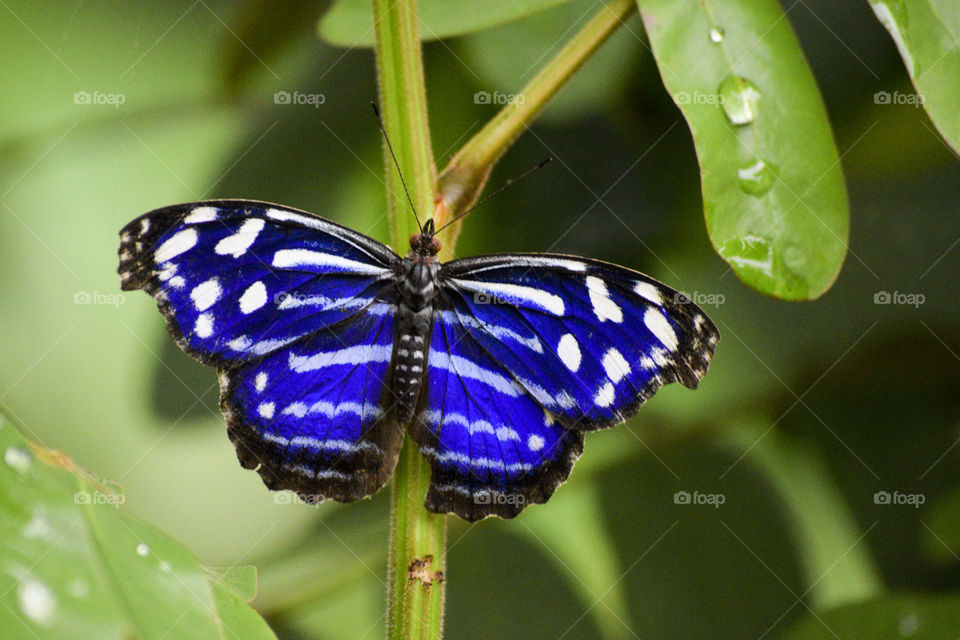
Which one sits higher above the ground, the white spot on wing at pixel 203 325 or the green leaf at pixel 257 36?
the green leaf at pixel 257 36

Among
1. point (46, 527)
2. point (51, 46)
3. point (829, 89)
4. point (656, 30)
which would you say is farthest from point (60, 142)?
point (829, 89)

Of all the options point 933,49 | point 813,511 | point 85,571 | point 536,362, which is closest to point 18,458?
point 85,571

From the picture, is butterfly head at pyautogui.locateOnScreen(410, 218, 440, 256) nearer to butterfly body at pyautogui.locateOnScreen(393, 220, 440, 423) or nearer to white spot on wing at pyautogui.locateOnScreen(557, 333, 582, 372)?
butterfly body at pyautogui.locateOnScreen(393, 220, 440, 423)

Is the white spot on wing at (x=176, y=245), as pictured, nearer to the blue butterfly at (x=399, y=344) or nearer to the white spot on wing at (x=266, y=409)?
the blue butterfly at (x=399, y=344)

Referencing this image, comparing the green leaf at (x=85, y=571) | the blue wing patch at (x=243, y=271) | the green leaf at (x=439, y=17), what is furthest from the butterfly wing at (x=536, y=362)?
the green leaf at (x=439, y=17)

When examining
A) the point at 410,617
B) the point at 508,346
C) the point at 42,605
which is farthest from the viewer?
the point at 508,346

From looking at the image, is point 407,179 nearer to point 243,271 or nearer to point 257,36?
point 243,271

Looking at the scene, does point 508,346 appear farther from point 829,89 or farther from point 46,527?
point 829,89
